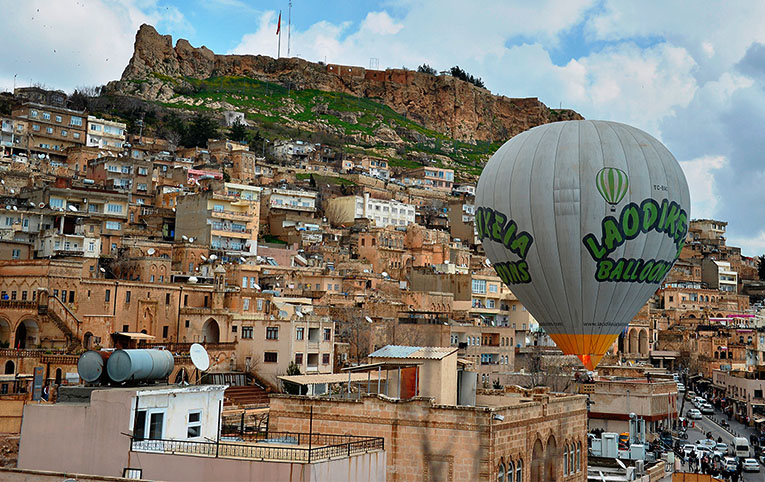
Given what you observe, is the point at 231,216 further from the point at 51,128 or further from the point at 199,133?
the point at 199,133

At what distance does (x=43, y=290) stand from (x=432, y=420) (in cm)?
2895

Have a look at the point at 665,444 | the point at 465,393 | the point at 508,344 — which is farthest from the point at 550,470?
the point at 508,344

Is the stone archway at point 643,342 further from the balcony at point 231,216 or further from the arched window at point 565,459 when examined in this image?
the arched window at point 565,459

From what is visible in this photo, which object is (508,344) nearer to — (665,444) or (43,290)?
(665,444)

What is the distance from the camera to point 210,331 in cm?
5366

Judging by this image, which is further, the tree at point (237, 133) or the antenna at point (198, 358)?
the tree at point (237, 133)

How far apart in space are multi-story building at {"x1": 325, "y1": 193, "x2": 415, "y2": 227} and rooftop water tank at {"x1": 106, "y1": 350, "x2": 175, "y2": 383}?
7474 cm

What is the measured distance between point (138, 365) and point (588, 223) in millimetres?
23345

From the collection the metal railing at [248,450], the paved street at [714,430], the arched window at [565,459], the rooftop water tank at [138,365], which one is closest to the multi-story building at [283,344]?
the paved street at [714,430]

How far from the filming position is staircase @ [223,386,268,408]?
4416cm

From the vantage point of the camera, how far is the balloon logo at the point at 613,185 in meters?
38.5

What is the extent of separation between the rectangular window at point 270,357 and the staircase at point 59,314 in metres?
9.95

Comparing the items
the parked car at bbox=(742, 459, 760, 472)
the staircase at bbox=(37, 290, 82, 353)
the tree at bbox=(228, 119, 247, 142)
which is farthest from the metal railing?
the tree at bbox=(228, 119, 247, 142)

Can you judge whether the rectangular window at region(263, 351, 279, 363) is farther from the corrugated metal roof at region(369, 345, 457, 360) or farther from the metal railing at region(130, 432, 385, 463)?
the metal railing at region(130, 432, 385, 463)
